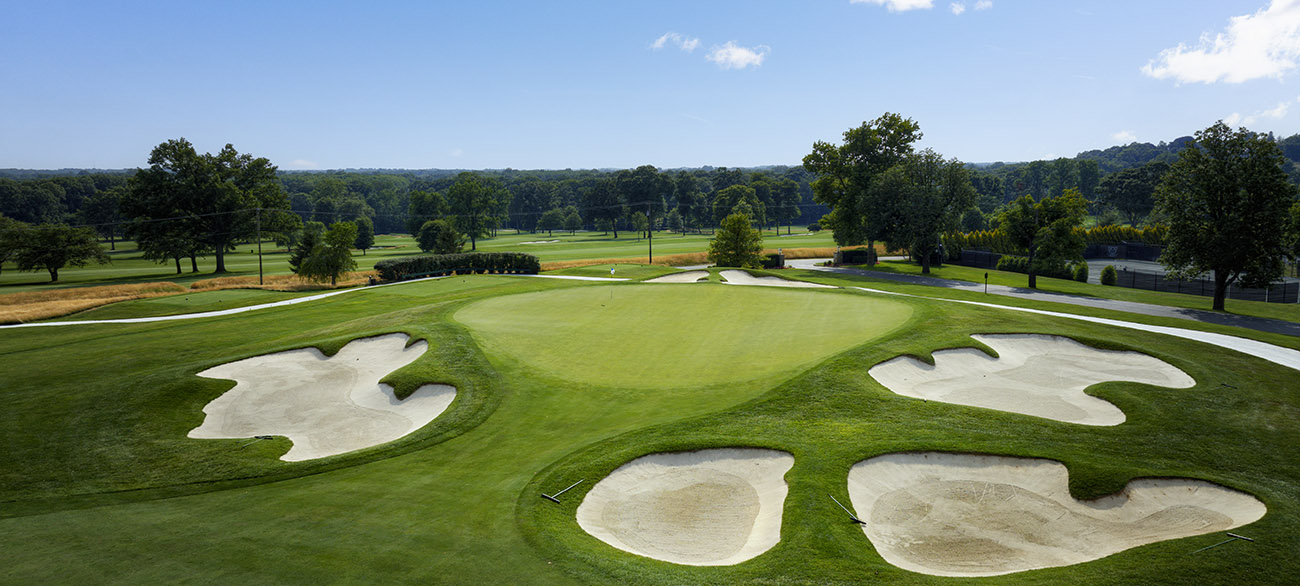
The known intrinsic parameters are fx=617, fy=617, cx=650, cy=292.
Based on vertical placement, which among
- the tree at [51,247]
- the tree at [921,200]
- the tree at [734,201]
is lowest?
the tree at [51,247]

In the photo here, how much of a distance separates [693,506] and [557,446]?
3.71 meters

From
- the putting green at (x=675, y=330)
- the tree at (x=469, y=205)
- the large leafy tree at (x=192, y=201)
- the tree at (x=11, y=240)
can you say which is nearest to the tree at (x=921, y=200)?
the putting green at (x=675, y=330)

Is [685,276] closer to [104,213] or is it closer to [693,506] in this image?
[693,506]

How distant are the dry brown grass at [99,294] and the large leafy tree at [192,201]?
540 inches

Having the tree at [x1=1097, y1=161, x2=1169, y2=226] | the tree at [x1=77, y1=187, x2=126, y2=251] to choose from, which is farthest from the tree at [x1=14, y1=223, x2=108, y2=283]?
the tree at [x1=1097, y1=161, x2=1169, y2=226]

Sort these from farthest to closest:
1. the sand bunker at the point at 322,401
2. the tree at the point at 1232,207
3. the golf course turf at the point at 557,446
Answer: the tree at the point at 1232,207, the sand bunker at the point at 322,401, the golf course turf at the point at 557,446

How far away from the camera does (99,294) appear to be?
43.5m

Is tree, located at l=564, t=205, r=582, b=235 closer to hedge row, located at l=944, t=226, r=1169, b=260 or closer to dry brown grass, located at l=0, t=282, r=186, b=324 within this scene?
hedge row, located at l=944, t=226, r=1169, b=260

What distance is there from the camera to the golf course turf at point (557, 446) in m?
8.95

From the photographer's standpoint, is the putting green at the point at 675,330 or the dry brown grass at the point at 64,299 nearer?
the putting green at the point at 675,330

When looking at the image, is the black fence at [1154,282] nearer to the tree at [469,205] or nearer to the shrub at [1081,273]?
the shrub at [1081,273]

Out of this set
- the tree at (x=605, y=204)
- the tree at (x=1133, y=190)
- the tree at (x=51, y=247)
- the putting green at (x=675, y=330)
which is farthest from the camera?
the tree at (x=605, y=204)

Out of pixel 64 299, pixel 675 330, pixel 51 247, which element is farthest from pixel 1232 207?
pixel 51 247

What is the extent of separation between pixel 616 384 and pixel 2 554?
39.1 ft
